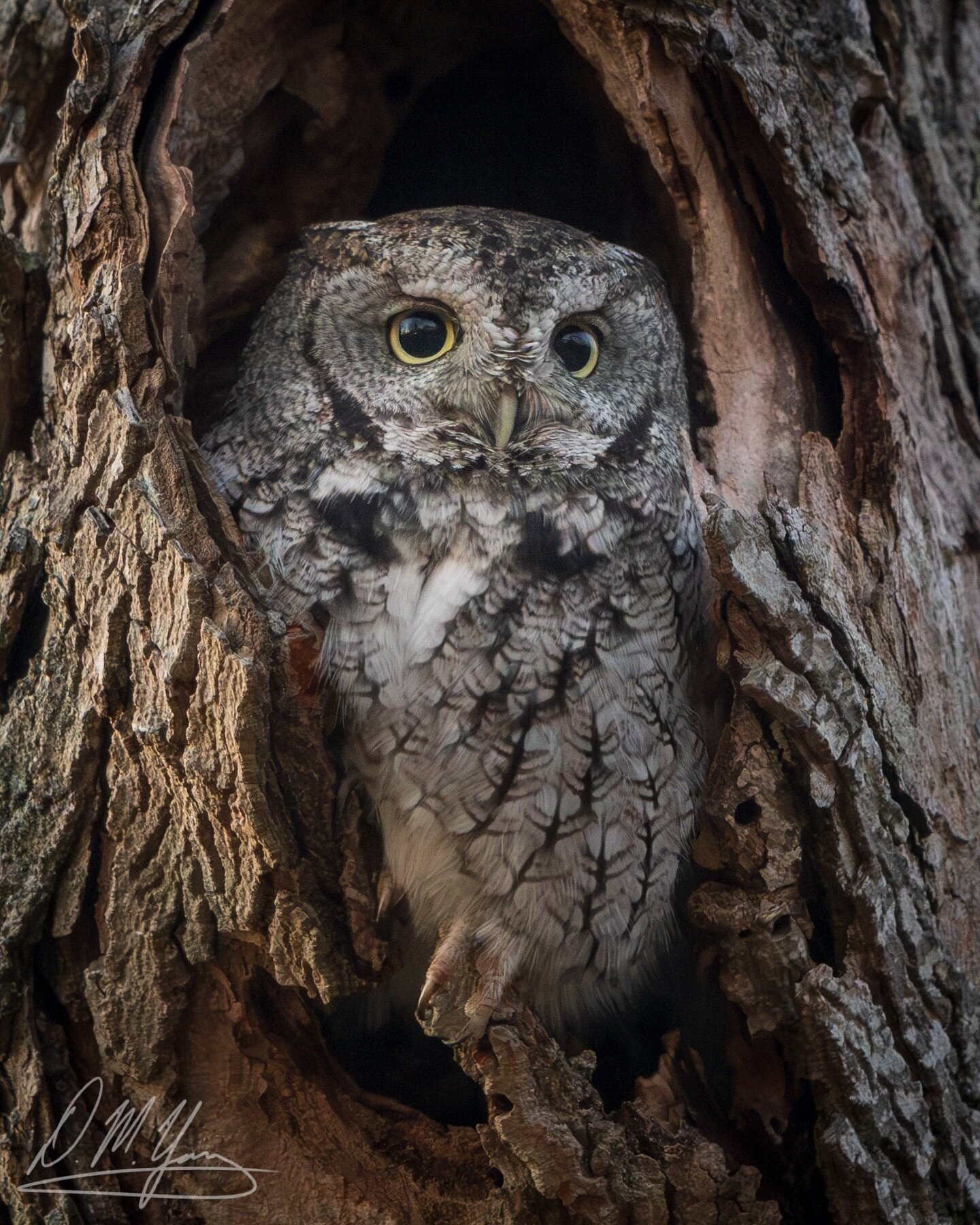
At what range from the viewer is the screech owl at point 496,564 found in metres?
1.62

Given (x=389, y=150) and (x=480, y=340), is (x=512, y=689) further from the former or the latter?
(x=389, y=150)

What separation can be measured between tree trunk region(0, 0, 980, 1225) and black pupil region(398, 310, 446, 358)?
14.7 inches

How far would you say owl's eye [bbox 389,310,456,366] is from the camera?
5.94 feet

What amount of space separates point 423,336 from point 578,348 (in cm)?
29

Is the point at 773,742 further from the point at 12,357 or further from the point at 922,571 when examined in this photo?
the point at 12,357

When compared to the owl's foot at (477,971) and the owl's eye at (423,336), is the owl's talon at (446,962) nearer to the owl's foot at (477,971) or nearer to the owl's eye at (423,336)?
the owl's foot at (477,971)

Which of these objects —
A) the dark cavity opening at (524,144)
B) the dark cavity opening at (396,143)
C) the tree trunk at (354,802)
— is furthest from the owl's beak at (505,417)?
the dark cavity opening at (524,144)

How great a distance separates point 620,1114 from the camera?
1552mm

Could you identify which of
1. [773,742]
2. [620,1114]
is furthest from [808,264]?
[620,1114]

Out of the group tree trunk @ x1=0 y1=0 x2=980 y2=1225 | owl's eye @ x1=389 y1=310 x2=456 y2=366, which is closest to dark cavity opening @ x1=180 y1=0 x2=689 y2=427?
tree trunk @ x1=0 y1=0 x2=980 y2=1225

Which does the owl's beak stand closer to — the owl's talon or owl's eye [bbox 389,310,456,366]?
owl's eye [bbox 389,310,456,366]

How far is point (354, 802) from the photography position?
1601 millimetres
